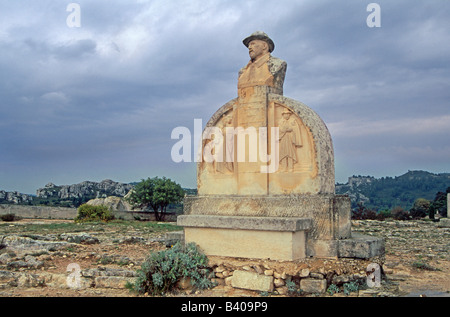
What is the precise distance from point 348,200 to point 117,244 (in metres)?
9.59

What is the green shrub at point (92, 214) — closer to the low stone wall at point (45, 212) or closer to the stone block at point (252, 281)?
the low stone wall at point (45, 212)

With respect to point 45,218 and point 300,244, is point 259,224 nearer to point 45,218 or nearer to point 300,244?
point 300,244

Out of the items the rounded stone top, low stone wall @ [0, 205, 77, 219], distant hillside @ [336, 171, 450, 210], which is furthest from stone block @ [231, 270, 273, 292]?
distant hillside @ [336, 171, 450, 210]

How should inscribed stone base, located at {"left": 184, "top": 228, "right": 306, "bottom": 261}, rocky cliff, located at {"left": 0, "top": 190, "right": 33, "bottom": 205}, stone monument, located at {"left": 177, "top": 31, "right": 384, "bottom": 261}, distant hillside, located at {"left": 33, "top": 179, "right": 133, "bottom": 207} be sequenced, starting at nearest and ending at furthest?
inscribed stone base, located at {"left": 184, "top": 228, "right": 306, "bottom": 261} → stone monument, located at {"left": 177, "top": 31, "right": 384, "bottom": 261} → rocky cliff, located at {"left": 0, "top": 190, "right": 33, "bottom": 205} → distant hillside, located at {"left": 33, "top": 179, "right": 133, "bottom": 207}

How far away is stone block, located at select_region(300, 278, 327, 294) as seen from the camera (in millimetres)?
6883

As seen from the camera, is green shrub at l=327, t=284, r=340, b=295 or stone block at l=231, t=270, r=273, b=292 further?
stone block at l=231, t=270, r=273, b=292

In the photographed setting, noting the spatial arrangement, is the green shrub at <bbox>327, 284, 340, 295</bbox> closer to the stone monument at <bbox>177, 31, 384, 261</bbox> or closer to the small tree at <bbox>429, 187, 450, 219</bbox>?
the stone monument at <bbox>177, 31, 384, 261</bbox>

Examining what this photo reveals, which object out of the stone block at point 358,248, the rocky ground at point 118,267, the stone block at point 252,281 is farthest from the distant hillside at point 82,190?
the stone block at point 358,248

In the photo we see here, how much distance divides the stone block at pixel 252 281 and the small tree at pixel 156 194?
2668 cm

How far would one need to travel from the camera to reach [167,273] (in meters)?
7.37

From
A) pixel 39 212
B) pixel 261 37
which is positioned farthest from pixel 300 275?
pixel 39 212

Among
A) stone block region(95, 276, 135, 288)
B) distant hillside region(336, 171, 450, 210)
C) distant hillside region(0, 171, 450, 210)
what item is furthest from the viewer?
distant hillside region(336, 171, 450, 210)

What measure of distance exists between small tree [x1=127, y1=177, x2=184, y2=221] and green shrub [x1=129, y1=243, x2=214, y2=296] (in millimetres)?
26236

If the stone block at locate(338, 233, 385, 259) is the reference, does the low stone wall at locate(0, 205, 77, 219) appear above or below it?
below
